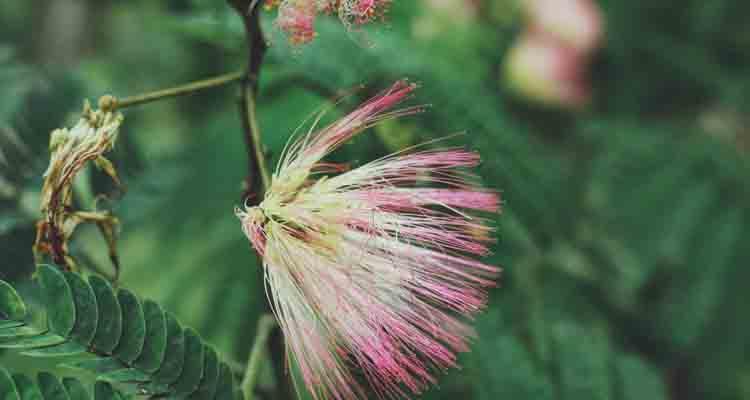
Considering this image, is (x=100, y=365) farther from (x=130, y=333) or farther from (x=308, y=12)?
(x=308, y=12)

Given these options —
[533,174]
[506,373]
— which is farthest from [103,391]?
[533,174]

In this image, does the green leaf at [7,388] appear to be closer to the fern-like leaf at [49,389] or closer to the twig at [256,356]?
the fern-like leaf at [49,389]

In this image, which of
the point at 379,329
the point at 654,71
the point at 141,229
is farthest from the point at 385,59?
the point at 654,71

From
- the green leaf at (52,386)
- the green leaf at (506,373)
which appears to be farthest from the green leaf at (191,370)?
the green leaf at (506,373)

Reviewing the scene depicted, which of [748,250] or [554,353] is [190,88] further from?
[748,250]

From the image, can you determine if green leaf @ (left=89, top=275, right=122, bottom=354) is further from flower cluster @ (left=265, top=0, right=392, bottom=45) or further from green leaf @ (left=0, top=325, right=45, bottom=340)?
flower cluster @ (left=265, top=0, right=392, bottom=45)

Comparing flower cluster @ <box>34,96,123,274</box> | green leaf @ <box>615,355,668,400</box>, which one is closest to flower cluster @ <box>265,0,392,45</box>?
flower cluster @ <box>34,96,123,274</box>
